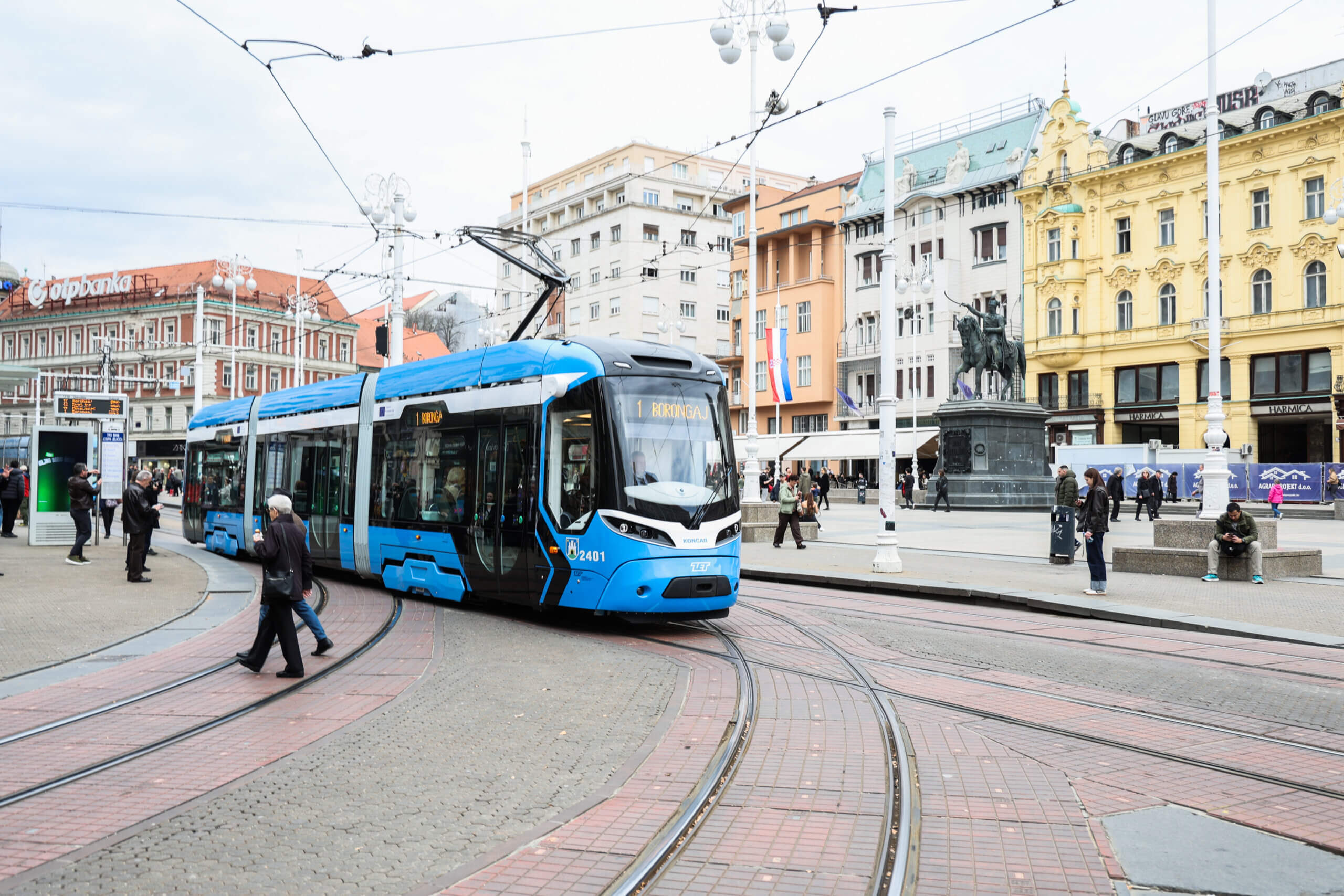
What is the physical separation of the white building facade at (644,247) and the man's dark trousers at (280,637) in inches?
2516

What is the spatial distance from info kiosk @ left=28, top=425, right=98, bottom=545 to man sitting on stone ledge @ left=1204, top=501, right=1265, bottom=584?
1980 centimetres

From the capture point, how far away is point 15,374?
20.5 metres

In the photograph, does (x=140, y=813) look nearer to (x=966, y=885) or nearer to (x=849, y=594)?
(x=966, y=885)

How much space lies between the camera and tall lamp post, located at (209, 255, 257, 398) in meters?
44.2

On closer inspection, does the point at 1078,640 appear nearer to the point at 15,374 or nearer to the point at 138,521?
the point at 138,521

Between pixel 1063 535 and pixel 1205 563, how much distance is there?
2.47 meters

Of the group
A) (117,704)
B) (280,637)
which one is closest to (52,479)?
(280,637)

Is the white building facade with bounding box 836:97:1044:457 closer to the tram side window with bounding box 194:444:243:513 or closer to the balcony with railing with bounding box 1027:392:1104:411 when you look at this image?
the balcony with railing with bounding box 1027:392:1104:411

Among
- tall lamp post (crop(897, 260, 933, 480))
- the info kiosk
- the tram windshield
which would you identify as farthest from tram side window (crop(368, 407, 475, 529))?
tall lamp post (crop(897, 260, 933, 480))

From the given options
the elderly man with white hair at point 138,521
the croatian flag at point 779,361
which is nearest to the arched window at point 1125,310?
the croatian flag at point 779,361

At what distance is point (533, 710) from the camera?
750cm

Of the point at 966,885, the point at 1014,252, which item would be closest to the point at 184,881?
the point at 966,885

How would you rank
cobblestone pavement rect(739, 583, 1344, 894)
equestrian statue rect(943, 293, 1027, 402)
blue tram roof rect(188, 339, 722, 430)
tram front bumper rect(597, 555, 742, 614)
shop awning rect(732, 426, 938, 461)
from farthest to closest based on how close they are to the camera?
shop awning rect(732, 426, 938, 461)
equestrian statue rect(943, 293, 1027, 402)
blue tram roof rect(188, 339, 722, 430)
tram front bumper rect(597, 555, 742, 614)
cobblestone pavement rect(739, 583, 1344, 894)

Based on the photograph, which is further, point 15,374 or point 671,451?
point 15,374
